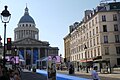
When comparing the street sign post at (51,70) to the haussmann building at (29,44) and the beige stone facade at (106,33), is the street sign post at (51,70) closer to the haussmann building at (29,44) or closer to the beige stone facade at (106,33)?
the beige stone facade at (106,33)

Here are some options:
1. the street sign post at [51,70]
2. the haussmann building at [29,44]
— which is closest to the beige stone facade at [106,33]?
the street sign post at [51,70]

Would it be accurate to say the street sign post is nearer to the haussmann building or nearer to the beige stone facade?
the beige stone facade

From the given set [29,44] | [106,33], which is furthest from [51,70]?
[29,44]

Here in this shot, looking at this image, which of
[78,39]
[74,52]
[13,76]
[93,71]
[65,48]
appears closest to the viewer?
[13,76]

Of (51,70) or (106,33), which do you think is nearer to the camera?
(51,70)

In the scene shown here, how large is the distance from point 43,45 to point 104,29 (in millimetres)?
95585

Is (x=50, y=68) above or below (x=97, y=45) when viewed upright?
below

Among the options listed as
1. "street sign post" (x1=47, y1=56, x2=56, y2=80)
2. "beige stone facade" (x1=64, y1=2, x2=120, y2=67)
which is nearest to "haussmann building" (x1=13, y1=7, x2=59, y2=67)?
"beige stone facade" (x1=64, y1=2, x2=120, y2=67)

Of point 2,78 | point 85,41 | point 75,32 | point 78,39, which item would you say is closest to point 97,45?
point 85,41

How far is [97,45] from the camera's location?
245ft

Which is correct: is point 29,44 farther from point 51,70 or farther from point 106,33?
point 51,70

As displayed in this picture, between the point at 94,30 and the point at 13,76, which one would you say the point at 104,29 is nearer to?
the point at 94,30

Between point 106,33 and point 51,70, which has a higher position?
point 106,33

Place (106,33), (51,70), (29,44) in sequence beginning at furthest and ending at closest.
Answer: (29,44)
(106,33)
(51,70)
